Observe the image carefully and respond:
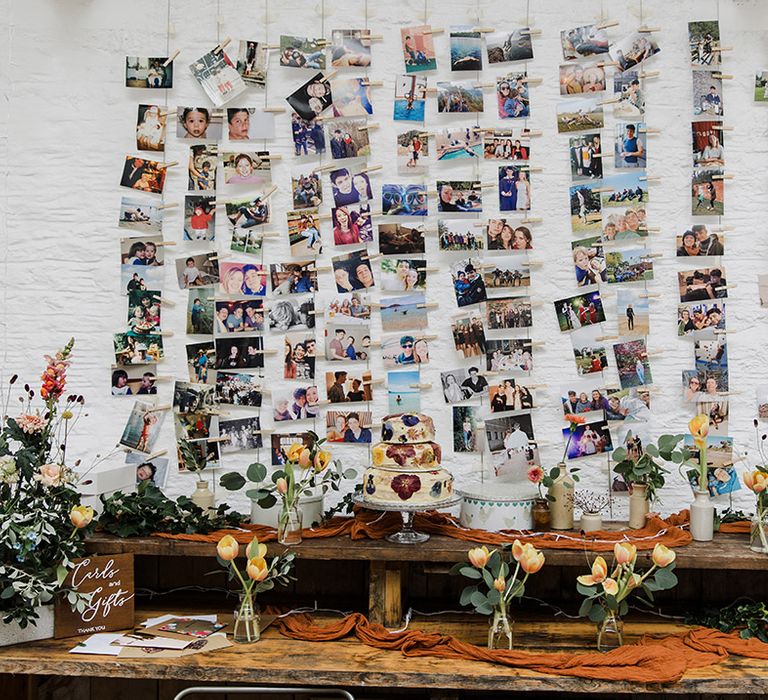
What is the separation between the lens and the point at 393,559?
7.80ft

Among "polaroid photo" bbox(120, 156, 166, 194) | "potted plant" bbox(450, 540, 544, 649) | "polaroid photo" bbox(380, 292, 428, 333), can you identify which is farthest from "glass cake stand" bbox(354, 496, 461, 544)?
"polaroid photo" bbox(120, 156, 166, 194)

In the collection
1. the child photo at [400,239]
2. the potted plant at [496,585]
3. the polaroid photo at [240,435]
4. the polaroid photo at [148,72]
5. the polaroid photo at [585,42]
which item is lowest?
the potted plant at [496,585]

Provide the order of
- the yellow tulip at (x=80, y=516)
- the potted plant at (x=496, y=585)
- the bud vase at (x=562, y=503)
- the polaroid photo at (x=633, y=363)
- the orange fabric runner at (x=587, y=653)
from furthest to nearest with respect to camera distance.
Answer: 1. the polaroid photo at (x=633, y=363)
2. the bud vase at (x=562, y=503)
3. the yellow tulip at (x=80, y=516)
4. the potted plant at (x=496, y=585)
5. the orange fabric runner at (x=587, y=653)

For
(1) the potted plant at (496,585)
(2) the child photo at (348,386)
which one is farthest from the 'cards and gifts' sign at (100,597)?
(1) the potted plant at (496,585)

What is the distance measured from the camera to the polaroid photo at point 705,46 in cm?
282

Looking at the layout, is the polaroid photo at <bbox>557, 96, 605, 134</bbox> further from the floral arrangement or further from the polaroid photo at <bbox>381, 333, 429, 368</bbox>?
the floral arrangement

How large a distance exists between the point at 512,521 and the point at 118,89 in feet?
6.57

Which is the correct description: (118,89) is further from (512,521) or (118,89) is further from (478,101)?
(512,521)

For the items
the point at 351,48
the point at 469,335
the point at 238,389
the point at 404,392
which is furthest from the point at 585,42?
the point at 238,389

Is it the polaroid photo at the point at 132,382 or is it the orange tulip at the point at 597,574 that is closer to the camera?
the orange tulip at the point at 597,574

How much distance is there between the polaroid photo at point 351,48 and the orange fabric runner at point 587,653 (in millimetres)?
1843

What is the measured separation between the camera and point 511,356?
2826 millimetres

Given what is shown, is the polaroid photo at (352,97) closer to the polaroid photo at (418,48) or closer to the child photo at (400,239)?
the polaroid photo at (418,48)

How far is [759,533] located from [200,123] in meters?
2.25
